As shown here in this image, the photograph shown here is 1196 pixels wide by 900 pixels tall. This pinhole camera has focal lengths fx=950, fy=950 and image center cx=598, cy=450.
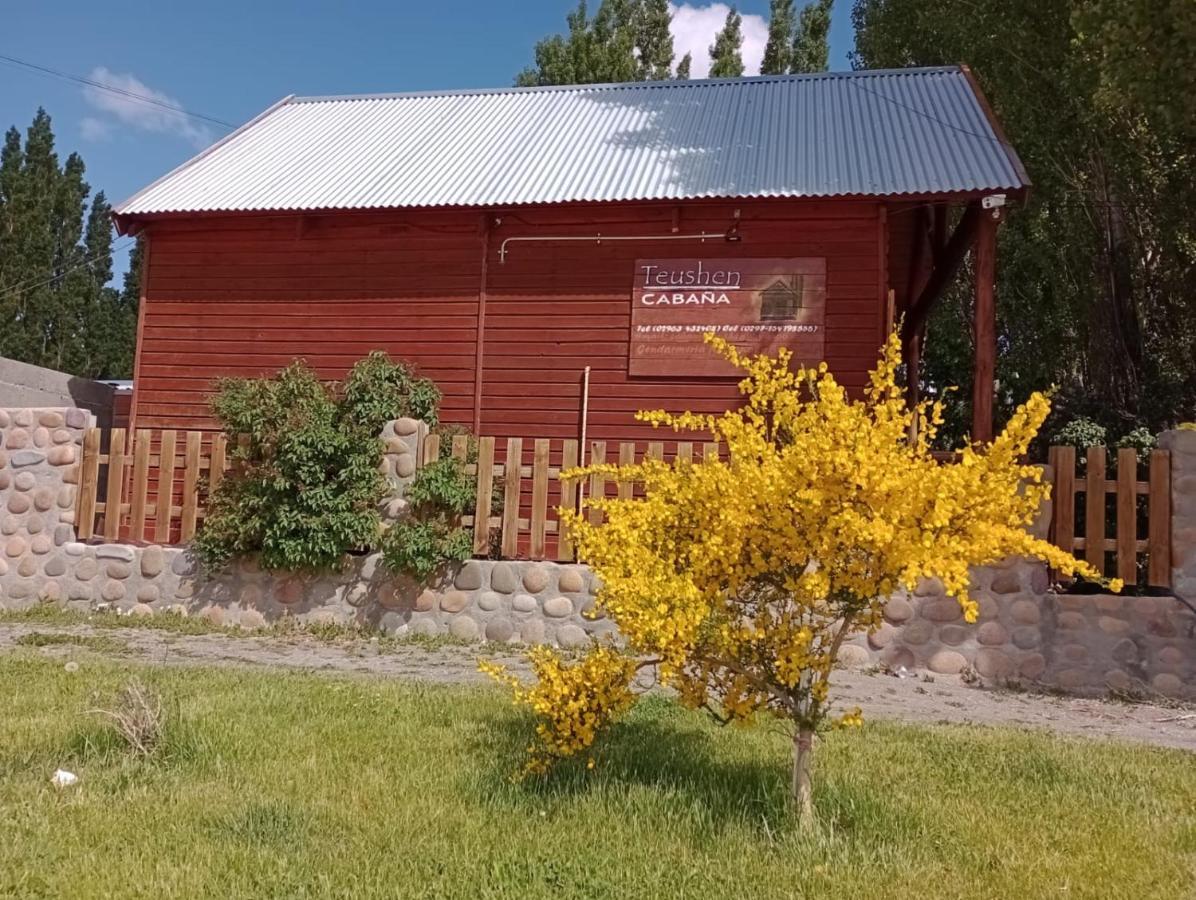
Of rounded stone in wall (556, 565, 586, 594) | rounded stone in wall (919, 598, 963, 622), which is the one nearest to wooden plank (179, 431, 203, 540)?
rounded stone in wall (556, 565, 586, 594)

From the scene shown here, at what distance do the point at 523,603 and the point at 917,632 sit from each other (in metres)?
3.28

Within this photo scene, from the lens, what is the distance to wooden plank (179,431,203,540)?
918 cm

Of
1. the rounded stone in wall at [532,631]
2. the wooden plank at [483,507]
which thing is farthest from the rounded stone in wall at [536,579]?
the wooden plank at [483,507]

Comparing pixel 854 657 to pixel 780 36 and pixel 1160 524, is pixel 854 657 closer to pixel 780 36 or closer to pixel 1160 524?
pixel 1160 524

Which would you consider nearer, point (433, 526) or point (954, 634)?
point (954, 634)

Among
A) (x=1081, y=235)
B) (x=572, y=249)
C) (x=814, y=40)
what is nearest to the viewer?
(x=572, y=249)

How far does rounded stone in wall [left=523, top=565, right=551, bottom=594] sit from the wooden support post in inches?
187

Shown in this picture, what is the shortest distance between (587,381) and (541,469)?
2.98 m

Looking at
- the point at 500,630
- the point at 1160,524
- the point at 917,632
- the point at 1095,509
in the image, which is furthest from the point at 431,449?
the point at 1160,524

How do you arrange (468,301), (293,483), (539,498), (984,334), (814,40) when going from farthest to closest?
(814,40)
(468,301)
(984,334)
(293,483)
(539,498)

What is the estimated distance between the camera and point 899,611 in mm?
7621

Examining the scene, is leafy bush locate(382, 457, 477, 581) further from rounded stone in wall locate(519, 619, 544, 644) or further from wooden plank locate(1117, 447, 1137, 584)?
wooden plank locate(1117, 447, 1137, 584)

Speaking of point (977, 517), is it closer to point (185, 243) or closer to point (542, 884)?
point (542, 884)

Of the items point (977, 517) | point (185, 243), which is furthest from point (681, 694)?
point (185, 243)
